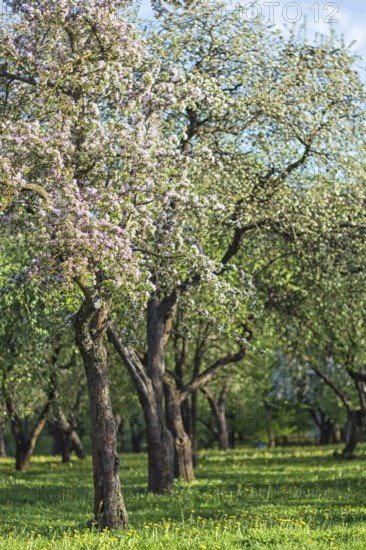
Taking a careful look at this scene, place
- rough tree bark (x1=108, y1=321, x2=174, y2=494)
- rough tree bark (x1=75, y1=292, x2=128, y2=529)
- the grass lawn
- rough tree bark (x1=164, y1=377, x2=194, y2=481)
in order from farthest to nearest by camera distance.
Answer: rough tree bark (x1=164, y1=377, x2=194, y2=481), rough tree bark (x1=108, y1=321, x2=174, y2=494), rough tree bark (x1=75, y1=292, x2=128, y2=529), the grass lawn

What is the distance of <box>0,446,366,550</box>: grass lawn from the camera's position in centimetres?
1445

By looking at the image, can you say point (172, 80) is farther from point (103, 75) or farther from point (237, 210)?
point (237, 210)

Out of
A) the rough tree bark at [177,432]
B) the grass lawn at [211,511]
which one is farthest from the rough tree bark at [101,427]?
the rough tree bark at [177,432]

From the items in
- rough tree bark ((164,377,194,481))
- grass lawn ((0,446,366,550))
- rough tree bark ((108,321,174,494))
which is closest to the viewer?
grass lawn ((0,446,366,550))

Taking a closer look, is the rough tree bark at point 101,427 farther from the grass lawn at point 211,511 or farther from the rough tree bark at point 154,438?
the rough tree bark at point 154,438

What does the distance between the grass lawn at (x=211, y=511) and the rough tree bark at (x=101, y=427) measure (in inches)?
22.4

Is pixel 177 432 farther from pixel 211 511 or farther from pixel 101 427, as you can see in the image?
pixel 101 427

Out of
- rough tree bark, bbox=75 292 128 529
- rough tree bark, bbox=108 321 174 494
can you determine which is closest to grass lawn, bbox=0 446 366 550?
rough tree bark, bbox=75 292 128 529

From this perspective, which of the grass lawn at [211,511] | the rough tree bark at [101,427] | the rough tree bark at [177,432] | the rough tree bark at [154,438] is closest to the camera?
the grass lawn at [211,511]

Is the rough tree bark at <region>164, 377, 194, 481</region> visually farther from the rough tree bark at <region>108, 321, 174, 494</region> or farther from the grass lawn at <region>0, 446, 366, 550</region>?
the rough tree bark at <region>108, 321, 174, 494</region>

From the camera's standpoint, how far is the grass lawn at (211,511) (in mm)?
14445

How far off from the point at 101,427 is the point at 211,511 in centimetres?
486

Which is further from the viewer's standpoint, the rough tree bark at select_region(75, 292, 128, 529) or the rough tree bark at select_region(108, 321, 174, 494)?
the rough tree bark at select_region(108, 321, 174, 494)

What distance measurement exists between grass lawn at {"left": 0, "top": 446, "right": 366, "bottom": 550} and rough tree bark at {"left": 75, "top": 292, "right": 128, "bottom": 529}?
568 millimetres
